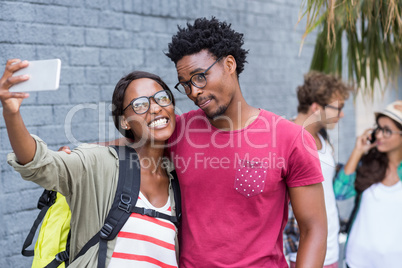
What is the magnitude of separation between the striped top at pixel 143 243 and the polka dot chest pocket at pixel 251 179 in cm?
45

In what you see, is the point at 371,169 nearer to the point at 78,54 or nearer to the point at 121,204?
the point at 121,204

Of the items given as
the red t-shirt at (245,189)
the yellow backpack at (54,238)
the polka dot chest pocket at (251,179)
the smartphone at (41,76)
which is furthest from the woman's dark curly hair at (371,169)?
the smartphone at (41,76)

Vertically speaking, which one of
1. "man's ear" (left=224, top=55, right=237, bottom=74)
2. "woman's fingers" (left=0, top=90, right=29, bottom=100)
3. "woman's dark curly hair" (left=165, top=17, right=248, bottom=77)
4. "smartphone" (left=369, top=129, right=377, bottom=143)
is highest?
"woman's dark curly hair" (left=165, top=17, right=248, bottom=77)

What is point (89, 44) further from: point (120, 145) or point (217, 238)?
point (217, 238)

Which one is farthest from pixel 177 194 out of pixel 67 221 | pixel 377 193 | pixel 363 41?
pixel 363 41

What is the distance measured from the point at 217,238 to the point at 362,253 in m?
1.71

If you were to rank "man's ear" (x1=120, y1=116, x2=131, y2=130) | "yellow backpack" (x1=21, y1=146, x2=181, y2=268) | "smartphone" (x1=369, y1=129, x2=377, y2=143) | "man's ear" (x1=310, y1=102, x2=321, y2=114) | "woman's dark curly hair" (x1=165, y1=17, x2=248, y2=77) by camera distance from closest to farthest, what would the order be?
"yellow backpack" (x1=21, y1=146, x2=181, y2=268), "woman's dark curly hair" (x1=165, y1=17, x2=248, y2=77), "man's ear" (x1=120, y1=116, x2=131, y2=130), "smartphone" (x1=369, y1=129, x2=377, y2=143), "man's ear" (x1=310, y1=102, x2=321, y2=114)

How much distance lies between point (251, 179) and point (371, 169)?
1.77 meters

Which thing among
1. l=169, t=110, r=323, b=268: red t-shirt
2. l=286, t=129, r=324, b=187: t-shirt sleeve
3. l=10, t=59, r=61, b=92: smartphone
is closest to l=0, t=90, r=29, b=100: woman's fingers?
l=10, t=59, r=61, b=92: smartphone

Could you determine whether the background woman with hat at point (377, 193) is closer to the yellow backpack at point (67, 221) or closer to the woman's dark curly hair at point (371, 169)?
the woman's dark curly hair at point (371, 169)

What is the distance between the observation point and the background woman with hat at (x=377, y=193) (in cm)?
348

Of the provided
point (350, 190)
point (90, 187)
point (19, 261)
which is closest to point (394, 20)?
point (350, 190)

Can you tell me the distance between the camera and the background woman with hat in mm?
3479

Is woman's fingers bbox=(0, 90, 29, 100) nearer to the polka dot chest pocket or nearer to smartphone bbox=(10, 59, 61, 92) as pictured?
smartphone bbox=(10, 59, 61, 92)
